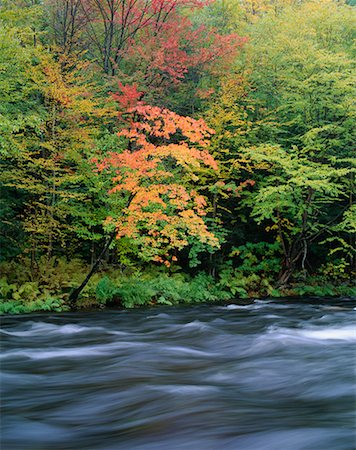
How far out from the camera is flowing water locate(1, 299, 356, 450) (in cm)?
337

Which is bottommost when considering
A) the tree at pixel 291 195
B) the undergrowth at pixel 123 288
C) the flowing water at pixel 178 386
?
the undergrowth at pixel 123 288

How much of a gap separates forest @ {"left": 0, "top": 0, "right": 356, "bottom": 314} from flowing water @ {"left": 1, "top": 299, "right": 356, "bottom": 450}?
3953 millimetres

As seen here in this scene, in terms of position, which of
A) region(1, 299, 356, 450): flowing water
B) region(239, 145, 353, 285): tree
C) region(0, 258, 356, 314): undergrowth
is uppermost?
region(239, 145, 353, 285): tree

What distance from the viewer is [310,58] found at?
648 inches

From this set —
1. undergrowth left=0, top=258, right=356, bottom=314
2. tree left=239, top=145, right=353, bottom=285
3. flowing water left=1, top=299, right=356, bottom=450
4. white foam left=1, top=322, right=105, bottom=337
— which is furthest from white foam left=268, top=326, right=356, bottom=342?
tree left=239, top=145, right=353, bottom=285

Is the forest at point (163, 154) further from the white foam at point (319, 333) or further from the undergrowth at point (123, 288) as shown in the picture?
the white foam at point (319, 333)

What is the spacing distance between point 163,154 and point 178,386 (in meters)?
6.67

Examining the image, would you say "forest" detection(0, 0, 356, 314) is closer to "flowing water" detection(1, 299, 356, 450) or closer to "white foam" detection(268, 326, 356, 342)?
"white foam" detection(268, 326, 356, 342)

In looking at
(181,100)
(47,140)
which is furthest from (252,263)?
(47,140)

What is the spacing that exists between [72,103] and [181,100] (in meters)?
5.90

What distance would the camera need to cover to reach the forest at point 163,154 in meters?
11.9

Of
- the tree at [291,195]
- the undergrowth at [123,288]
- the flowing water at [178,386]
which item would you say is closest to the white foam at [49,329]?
the flowing water at [178,386]

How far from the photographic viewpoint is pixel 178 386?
4.64 m

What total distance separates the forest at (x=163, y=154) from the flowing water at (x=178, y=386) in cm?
395
